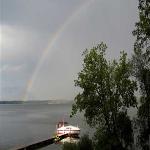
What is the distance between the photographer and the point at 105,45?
48.2 meters

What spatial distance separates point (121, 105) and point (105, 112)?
2.33 meters

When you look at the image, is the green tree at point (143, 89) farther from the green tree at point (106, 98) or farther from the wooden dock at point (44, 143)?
the wooden dock at point (44, 143)

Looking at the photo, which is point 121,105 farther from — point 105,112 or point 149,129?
point 149,129

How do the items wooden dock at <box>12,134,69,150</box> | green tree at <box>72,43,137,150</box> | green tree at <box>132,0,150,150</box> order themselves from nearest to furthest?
green tree at <box>132,0,150,150</box>
green tree at <box>72,43,137,150</box>
wooden dock at <box>12,134,69,150</box>

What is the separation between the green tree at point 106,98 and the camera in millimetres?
44625

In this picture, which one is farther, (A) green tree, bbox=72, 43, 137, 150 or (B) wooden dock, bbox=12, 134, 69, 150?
(B) wooden dock, bbox=12, 134, 69, 150

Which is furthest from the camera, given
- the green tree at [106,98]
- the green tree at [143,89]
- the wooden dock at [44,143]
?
the wooden dock at [44,143]

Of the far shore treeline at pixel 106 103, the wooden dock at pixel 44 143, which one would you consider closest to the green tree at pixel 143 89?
the far shore treeline at pixel 106 103

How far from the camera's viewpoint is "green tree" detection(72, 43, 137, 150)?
146 feet

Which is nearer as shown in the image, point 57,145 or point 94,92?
point 94,92

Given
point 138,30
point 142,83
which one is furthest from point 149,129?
point 138,30

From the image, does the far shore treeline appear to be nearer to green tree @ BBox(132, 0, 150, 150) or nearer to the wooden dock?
green tree @ BBox(132, 0, 150, 150)

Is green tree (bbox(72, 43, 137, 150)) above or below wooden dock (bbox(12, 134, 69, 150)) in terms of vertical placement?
above

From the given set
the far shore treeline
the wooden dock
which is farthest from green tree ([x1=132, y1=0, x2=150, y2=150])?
the wooden dock
